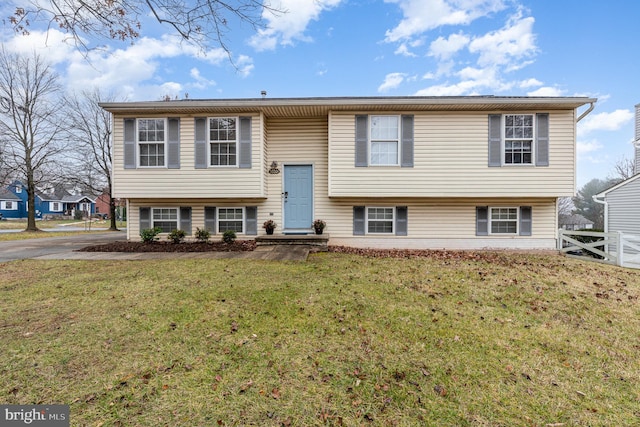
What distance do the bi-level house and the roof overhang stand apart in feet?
0.13

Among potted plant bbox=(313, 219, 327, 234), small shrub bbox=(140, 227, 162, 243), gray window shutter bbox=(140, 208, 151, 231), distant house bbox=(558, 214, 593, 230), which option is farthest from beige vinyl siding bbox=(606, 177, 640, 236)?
distant house bbox=(558, 214, 593, 230)

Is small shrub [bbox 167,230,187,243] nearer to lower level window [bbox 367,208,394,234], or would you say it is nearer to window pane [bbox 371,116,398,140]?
lower level window [bbox 367,208,394,234]

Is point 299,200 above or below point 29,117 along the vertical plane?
below

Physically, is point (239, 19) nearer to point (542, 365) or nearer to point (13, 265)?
point (542, 365)

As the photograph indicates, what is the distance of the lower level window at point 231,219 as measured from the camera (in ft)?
32.3

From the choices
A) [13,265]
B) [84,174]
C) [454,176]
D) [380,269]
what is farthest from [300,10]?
[84,174]

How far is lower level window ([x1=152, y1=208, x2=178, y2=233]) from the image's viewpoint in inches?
388

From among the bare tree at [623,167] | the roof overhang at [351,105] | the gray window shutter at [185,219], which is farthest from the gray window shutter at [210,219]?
the bare tree at [623,167]

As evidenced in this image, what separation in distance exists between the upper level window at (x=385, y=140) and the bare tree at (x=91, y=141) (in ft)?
62.6

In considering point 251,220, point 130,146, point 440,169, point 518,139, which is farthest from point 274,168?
point 518,139

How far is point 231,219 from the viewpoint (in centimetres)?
985

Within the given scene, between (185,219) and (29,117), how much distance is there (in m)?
15.9

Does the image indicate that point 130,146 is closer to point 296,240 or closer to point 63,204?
point 296,240

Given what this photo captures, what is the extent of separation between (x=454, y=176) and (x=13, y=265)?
11790 mm
